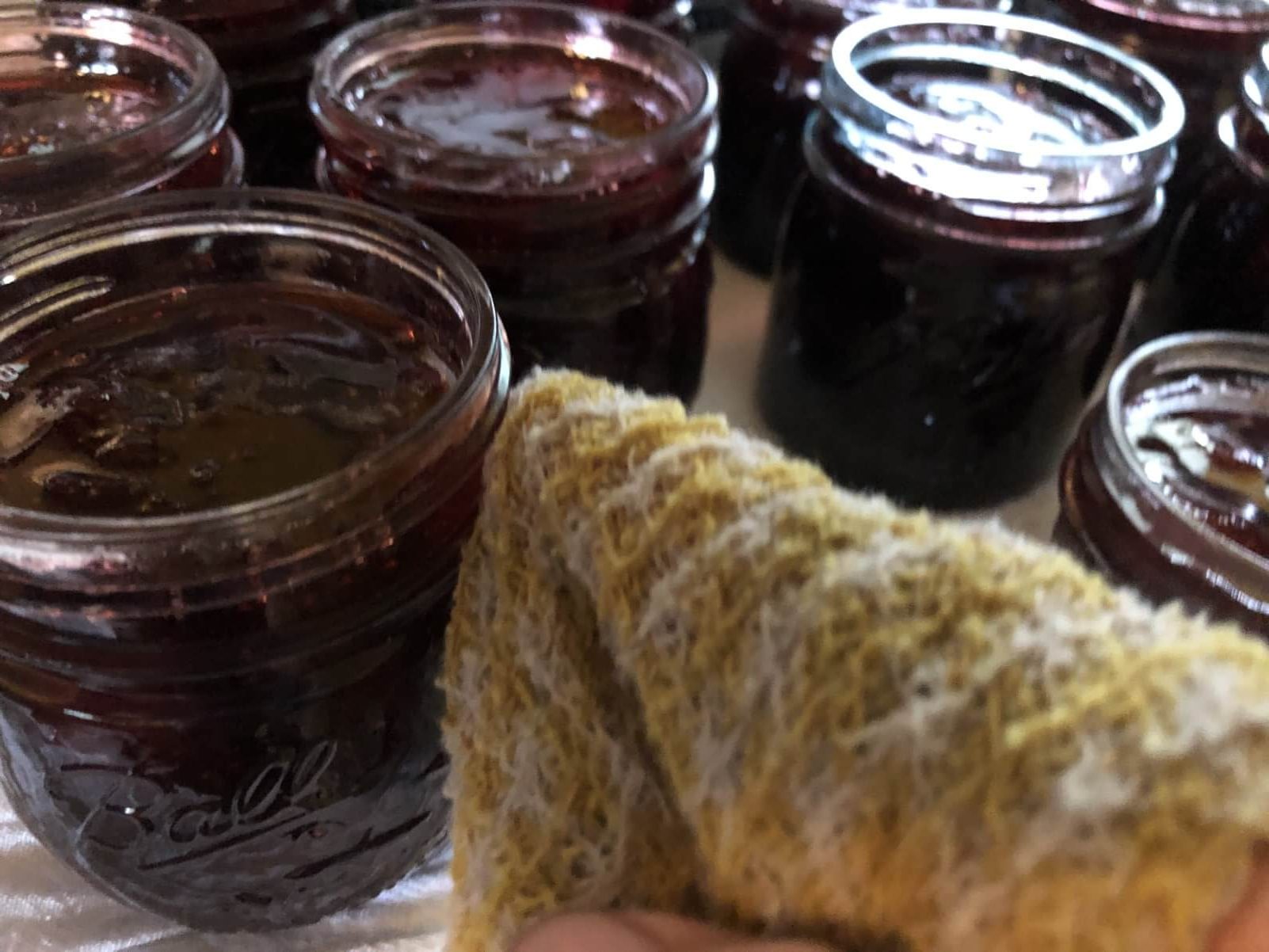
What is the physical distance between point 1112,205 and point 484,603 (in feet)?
1.16

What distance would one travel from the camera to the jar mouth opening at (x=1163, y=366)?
0.38 metres

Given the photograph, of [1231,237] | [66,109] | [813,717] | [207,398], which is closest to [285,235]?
[207,398]

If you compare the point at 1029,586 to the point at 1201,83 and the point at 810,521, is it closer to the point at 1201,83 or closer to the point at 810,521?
the point at 810,521

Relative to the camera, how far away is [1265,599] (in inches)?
13.1

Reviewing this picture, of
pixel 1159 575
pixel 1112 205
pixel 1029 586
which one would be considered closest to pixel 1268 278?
pixel 1112 205

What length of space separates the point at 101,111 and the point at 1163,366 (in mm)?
487

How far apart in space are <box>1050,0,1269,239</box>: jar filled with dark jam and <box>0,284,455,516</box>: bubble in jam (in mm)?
499

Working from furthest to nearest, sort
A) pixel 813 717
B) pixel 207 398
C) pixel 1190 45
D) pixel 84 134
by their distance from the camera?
pixel 1190 45 < pixel 84 134 < pixel 207 398 < pixel 813 717

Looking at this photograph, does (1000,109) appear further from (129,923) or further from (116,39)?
(129,923)

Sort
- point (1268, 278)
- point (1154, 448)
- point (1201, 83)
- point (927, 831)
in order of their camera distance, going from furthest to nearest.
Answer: point (1201, 83), point (1268, 278), point (1154, 448), point (927, 831)

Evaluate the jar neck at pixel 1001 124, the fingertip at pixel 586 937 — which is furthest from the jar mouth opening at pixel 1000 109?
the fingertip at pixel 586 937

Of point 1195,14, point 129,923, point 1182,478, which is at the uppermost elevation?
point 1195,14

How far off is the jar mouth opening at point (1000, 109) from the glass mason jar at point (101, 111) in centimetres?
29

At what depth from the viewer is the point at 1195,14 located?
2.10 feet
